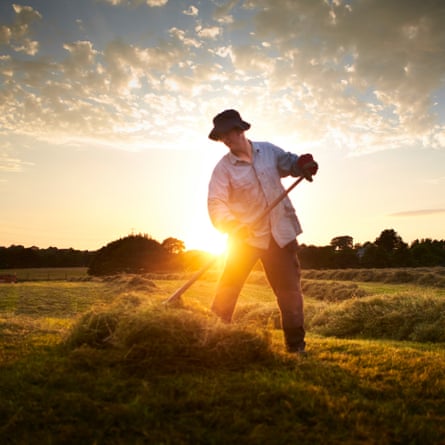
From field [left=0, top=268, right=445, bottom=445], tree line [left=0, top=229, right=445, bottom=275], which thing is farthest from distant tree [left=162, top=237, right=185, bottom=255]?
field [left=0, top=268, right=445, bottom=445]

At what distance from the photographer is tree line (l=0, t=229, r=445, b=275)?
110 ft

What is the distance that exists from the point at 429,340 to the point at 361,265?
35.2 m

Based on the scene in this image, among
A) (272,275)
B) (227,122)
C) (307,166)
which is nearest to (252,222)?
(272,275)

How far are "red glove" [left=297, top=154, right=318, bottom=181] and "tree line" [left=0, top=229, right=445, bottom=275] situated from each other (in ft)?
69.9

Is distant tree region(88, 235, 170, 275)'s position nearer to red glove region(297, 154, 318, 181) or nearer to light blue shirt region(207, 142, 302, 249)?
light blue shirt region(207, 142, 302, 249)

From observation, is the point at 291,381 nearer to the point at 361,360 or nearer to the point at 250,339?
the point at 250,339

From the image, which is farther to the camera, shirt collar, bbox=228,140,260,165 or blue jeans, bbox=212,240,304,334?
shirt collar, bbox=228,140,260,165

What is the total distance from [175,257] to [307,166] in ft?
102

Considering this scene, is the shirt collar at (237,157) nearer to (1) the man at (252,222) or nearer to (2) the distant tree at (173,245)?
(1) the man at (252,222)

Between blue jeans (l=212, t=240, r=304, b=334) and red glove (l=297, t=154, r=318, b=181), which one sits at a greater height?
red glove (l=297, t=154, r=318, b=181)

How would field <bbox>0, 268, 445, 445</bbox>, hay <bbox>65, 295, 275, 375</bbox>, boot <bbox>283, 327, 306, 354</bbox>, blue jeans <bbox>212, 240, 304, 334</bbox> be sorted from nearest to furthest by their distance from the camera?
field <bbox>0, 268, 445, 445</bbox> < hay <bbox>65, 295, 275, 375</bbox> < boot <bbox>283, 327, 306, 354</bbox> < blue jeans <bbox>212, 240, 304, 334</bbox>

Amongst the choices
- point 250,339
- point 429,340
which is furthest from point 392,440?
point 429,340

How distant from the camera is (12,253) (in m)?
51.3

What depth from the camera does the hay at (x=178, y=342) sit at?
3207mm
